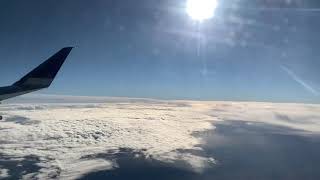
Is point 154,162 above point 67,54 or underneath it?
underneath

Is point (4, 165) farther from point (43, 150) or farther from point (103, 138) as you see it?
point (103, 138)

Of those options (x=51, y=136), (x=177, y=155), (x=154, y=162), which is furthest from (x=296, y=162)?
(x=51, y=136)

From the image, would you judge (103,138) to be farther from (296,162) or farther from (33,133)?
(296,162)

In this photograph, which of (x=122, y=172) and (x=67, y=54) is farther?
(x=122, y=172)

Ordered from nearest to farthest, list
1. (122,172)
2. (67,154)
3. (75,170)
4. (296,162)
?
(75,170) → (122,172) → (67,154) → (296,162)

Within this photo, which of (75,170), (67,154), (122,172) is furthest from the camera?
(67,154)

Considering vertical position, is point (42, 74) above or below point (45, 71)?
below
